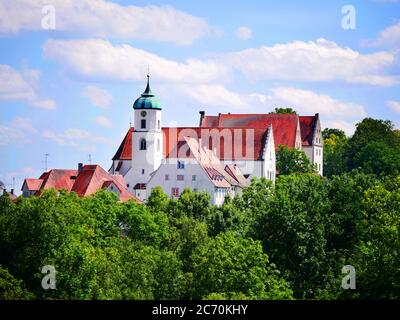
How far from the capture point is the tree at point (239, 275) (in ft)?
118

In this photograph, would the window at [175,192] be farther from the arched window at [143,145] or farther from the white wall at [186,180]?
the arched window at [143,145]

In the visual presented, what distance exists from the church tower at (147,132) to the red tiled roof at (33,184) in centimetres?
779

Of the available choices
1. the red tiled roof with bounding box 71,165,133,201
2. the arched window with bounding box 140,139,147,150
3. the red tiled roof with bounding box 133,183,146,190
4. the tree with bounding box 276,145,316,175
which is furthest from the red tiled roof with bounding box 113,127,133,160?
the tree with bounding box 276,145,316,175

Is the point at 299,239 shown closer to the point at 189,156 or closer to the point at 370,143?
the point at 189,156

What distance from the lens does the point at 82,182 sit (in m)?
81.4

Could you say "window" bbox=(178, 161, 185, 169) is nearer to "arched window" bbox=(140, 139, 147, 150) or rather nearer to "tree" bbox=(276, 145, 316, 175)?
"arched window" bbox=(140, 139, 147, 150)

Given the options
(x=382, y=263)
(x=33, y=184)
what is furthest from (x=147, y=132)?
(x=382, y=263)

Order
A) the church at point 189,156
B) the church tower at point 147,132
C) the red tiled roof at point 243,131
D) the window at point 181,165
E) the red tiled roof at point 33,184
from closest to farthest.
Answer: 1. the church at point 189,156
2. the window at point 181,165
3. the red tiled roof at point 33,184
4. the church tower at point 147,132
5. the red tiled roof at point 243,131

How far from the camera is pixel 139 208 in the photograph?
59.9 m

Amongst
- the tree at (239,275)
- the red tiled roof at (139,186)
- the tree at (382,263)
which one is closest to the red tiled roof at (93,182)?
the red tiled roof at (139,186)
